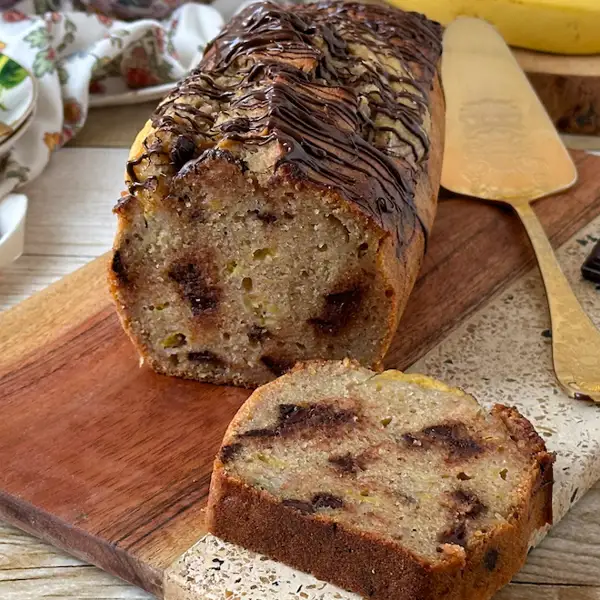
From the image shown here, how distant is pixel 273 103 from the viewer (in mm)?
2793

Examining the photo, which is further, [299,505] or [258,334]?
[258,334]

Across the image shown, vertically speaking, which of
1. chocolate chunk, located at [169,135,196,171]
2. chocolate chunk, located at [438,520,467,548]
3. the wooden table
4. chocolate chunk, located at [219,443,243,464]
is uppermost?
chocolate chunk, located at [169,135,196,171]

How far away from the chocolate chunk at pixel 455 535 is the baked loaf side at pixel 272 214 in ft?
2.42

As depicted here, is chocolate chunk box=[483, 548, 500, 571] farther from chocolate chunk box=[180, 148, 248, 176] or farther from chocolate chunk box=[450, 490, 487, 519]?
chocolate chunk box=[180, 148, 248, 176]

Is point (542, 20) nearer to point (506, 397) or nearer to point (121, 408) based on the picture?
point (506, 397)

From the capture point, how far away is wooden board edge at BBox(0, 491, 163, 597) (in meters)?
2.35

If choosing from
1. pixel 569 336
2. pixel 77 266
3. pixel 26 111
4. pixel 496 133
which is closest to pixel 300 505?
pixel 569 336

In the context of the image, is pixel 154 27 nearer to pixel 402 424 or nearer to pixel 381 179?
pixel 381 179

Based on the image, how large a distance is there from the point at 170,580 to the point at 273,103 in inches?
47.0

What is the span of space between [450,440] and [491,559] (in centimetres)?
34

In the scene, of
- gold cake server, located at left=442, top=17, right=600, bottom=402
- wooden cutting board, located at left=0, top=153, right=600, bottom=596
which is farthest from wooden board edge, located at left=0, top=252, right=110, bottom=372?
gold cake server, located at left=442, top=17, right=600, bottom=402

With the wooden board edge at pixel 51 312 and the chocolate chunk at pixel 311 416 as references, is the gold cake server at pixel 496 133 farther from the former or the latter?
the wooden board edge at pixel 51 312

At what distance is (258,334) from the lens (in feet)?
9.72

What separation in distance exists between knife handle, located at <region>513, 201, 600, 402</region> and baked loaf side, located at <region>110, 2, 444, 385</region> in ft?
1.40
